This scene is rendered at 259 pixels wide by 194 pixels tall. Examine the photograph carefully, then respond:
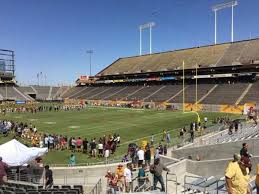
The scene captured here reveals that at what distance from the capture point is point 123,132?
3338 cm

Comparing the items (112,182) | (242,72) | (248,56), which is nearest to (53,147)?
(112,182)

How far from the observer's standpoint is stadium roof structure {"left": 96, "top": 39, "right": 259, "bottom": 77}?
74.9 m

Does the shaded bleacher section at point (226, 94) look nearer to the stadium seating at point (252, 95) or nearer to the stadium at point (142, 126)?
the stadium at point (142, 126)

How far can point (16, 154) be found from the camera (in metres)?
15.3

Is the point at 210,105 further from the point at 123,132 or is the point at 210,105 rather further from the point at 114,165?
the point at 114,165

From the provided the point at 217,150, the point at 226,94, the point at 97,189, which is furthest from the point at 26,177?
the point at 226,94

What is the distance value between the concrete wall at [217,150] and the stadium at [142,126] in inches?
2.2

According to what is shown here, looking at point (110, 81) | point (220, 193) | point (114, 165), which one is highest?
point (110, 81)

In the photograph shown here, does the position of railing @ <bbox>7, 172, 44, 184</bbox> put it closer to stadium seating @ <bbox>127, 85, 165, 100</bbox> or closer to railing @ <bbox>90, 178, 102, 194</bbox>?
railing @ <bbox>90, 178, 102, 194</bbox>

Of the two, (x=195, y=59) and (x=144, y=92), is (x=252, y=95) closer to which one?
(x=144, y=92)

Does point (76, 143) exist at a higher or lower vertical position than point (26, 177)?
higher

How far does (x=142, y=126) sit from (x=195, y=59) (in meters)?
50.9

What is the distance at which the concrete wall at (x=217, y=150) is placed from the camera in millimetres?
19609

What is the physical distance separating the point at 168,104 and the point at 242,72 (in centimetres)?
1558
